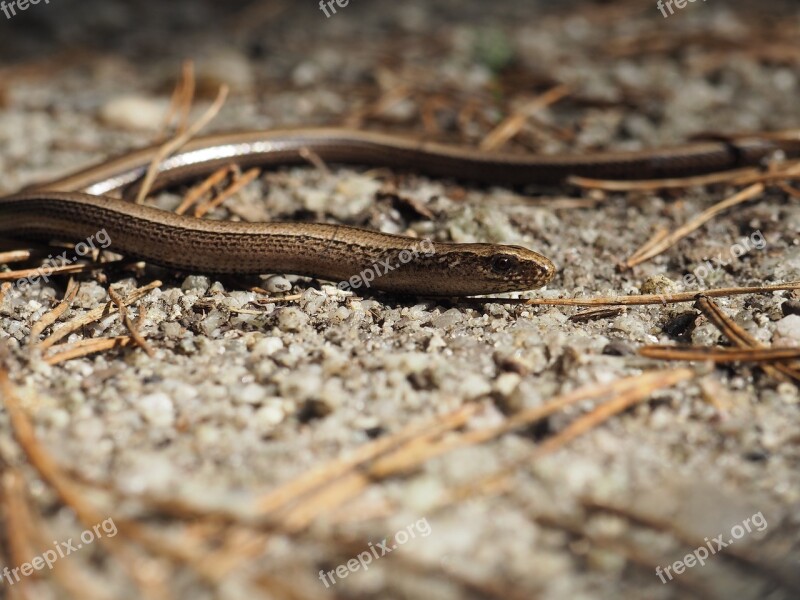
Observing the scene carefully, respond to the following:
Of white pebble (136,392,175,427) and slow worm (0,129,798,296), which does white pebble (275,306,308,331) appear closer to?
slow worm (0,129,798,296)

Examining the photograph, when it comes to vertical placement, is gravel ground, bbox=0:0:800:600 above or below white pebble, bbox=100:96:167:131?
below

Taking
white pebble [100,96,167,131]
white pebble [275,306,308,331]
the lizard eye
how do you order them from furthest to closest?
white pebble [100,96,167,131]
the lizard eye
white pebble [275,306,308,331]

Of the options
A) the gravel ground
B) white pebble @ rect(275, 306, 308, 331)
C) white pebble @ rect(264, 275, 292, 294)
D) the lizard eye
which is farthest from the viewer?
white pebble @ rect(264, 275, 292, 294)

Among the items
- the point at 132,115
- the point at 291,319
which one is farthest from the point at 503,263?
the point at 132,115

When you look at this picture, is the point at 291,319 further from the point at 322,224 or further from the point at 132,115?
the point at 132,115

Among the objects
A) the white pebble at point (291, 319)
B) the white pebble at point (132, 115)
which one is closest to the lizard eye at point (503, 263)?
the white pebble at point (291, 319)

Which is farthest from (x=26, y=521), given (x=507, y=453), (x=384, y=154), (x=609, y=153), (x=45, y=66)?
(x=45, y=66)

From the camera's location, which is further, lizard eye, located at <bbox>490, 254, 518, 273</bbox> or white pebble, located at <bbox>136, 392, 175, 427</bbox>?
lizard eye, located at <bbox>490, 254, 518, 273</bbox>

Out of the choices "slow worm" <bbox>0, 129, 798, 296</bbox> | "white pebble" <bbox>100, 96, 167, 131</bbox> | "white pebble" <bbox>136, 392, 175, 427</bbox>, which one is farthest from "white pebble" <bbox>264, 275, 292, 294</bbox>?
"white pebble" <bbox>100, 96, 167, 131</bbox>
